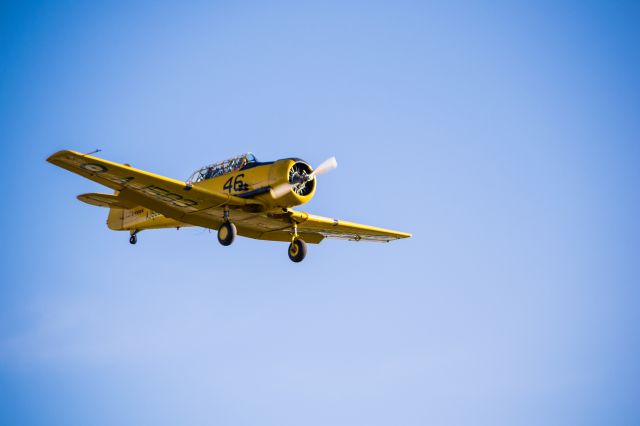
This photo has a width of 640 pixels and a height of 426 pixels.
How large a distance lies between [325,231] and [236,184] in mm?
4981

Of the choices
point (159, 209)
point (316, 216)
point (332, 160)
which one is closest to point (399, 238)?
point (316, 216)

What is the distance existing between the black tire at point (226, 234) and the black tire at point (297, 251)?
2.22 m

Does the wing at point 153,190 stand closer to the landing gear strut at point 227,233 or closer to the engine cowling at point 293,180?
the landing gear strut at point 227,233

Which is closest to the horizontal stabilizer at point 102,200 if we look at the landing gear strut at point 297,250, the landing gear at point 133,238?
the landing gear at point 133,238

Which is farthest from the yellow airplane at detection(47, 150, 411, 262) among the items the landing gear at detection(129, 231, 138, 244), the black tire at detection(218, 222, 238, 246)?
the landing gear at detection(129, 231, 138, 244)

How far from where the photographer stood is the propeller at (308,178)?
69.5 feet

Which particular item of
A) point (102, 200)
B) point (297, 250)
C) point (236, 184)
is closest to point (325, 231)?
point (297, 250)

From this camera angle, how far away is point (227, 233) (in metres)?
21.6

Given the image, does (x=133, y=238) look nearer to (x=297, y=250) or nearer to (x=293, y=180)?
(x=297, y=250)

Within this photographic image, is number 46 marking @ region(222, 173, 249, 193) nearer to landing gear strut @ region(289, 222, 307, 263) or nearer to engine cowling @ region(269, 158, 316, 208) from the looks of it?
engine cowling @ region(269, 158, 316, 208)

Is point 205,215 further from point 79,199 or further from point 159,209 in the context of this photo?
point 79,199

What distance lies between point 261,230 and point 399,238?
5.49 meters

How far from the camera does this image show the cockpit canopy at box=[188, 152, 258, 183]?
22266 millimetres

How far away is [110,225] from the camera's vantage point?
26719 mm
